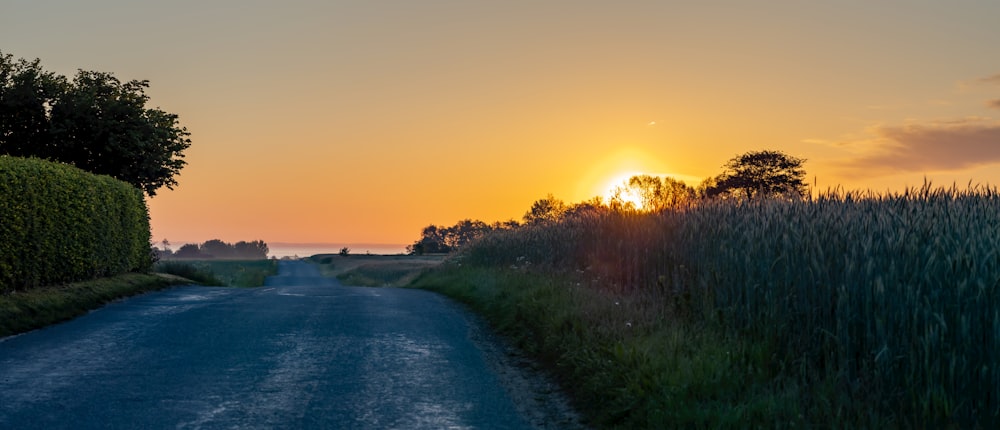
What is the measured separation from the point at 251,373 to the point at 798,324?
23.2 ft

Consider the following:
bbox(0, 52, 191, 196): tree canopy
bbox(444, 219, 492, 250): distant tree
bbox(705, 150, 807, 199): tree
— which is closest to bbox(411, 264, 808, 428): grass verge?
bbox(0, 52, 191, 196): tree canopy

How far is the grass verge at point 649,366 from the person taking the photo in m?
7.56

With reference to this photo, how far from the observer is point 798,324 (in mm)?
9234

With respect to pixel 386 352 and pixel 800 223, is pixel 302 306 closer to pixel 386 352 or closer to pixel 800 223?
pixel 386 352

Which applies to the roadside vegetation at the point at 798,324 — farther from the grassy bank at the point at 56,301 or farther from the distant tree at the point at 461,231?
the distant tree at the point at 461,231

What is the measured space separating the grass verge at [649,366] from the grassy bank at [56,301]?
9.14 metres

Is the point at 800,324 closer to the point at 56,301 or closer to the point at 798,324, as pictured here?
the point at 798,324

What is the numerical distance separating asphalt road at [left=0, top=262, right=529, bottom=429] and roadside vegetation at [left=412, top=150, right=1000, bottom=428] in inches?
57.7

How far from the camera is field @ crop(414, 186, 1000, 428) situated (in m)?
6.95

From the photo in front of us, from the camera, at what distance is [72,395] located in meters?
9.13

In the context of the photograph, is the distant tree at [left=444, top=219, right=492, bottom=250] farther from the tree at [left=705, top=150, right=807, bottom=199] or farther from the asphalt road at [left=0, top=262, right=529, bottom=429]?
the asphalt road at [left=0, top=262, right=529, bottom=429]

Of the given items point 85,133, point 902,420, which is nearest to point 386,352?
point 902,420

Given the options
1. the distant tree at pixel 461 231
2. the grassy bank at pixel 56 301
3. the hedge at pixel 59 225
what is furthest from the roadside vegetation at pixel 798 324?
the distant tree at pixel 461 231

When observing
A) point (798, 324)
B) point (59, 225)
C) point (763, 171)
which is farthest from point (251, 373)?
point (763, 171)
